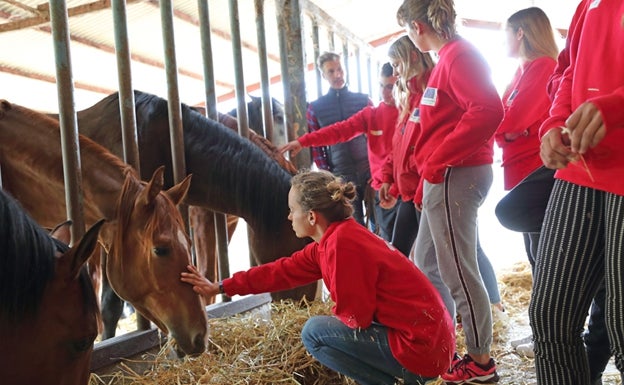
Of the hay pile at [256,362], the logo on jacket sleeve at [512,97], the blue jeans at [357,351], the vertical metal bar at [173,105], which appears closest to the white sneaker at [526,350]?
the hay pile at [256,362]

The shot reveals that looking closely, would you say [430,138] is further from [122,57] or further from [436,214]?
[122,57]

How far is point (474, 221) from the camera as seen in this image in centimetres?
223

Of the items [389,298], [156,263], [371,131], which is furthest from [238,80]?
[389,298]

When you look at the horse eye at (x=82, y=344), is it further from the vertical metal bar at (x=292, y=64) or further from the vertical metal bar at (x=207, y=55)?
the vertical metal bar at (x=292, y=64)

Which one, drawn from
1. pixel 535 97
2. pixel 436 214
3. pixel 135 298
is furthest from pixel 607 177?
pixel 135 298

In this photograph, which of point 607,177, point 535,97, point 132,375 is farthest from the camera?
point 535,97

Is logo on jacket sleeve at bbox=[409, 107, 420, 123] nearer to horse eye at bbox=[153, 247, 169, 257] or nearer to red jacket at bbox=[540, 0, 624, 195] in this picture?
red jacket at bbox=[540, 0, 624, 195]

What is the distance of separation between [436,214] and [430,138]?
351 millimetres

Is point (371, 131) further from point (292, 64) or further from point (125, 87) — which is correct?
point (125, 87)

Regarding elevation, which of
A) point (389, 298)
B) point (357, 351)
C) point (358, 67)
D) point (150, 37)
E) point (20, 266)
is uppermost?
point (150, 37)

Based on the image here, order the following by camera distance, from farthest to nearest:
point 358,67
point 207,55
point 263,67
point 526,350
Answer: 1. point 358,67
2. point 263,67
3. point 207,55
4. point 526,350

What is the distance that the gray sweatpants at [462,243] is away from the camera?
2.18 meters

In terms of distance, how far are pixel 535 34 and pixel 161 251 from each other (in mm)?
1997

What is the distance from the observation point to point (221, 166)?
Answer: 2.91 m
